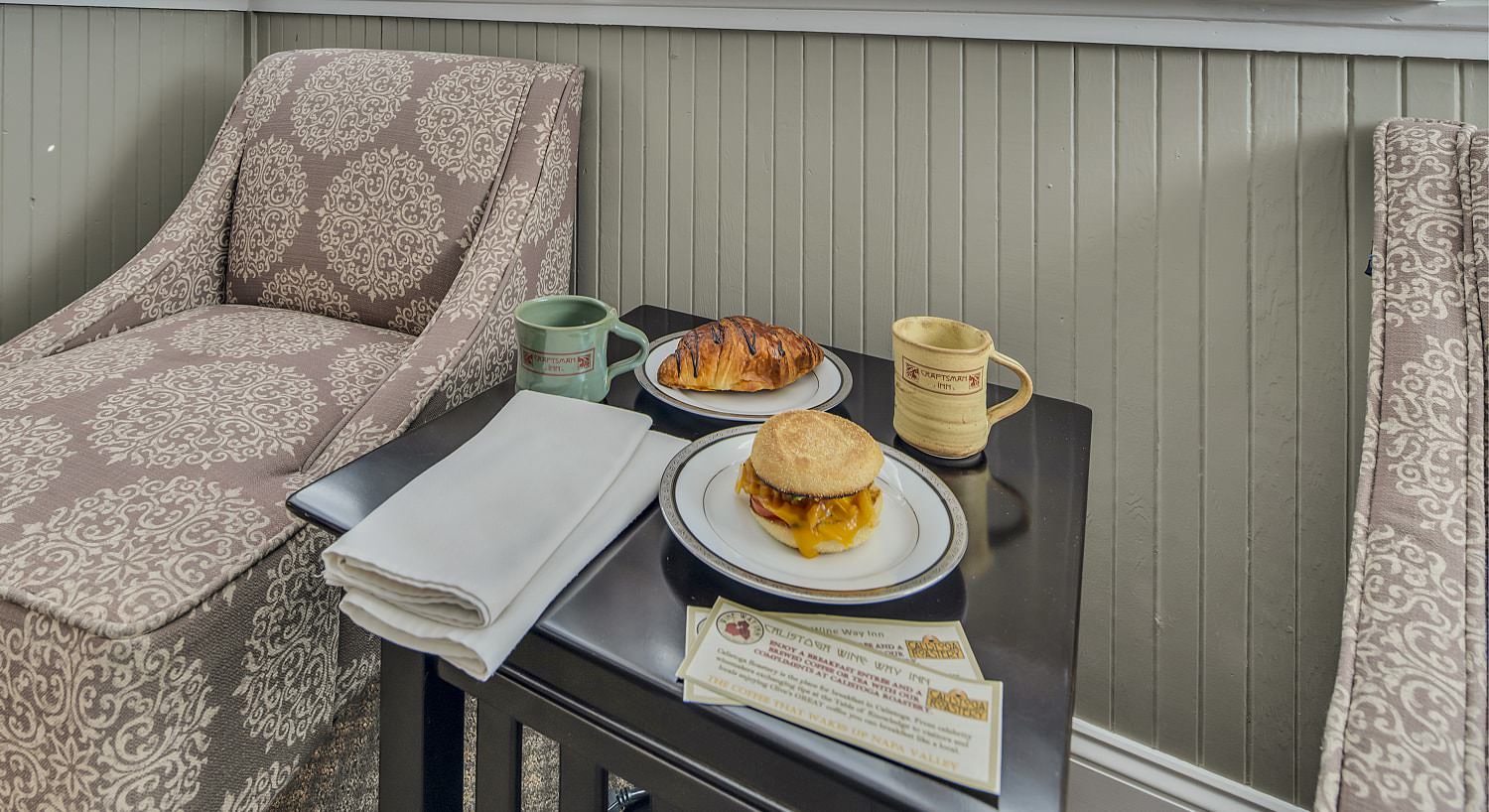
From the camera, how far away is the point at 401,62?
1.20m

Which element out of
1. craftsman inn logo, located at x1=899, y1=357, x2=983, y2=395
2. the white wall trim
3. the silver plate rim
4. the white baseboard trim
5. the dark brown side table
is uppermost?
the white wall trim

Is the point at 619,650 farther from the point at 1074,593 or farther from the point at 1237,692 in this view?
the point at 1237,692

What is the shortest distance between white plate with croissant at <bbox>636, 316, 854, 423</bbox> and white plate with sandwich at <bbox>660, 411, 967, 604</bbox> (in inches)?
7.8

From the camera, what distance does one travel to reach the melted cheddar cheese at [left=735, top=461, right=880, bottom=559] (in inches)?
19.8

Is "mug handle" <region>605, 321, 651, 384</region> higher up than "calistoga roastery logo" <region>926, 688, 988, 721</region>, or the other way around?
"mug handle" <region>605, 321, 651, 384</region>

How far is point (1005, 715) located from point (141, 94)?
1.86 m

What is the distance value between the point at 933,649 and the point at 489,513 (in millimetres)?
314

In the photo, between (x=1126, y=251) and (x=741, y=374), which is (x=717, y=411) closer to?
(x=741, y=374)

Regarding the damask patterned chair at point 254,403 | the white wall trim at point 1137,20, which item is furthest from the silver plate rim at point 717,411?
the white wall trim at point 1137,20

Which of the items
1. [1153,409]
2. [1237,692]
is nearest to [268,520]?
[1153,409]

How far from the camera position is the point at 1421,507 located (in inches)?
19.6

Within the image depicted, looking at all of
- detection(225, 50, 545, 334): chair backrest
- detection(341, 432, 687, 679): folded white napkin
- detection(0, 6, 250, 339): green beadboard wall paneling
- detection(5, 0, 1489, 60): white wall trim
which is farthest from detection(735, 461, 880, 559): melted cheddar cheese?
detection(0, 6, 250, 339): green beadboard wall paneling

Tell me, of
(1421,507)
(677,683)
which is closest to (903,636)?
(677,683)

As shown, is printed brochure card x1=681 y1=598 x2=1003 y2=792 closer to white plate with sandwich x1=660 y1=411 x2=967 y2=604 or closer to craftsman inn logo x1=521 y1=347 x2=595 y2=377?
white plate with sandwich x1=660 y1=411 x2=967 y2=604
